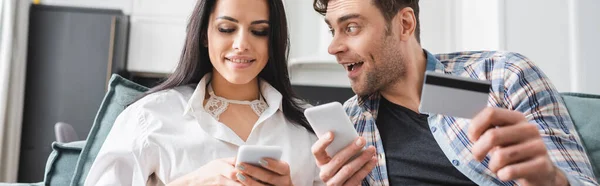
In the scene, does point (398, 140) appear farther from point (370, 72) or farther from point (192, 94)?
point (192, 94)

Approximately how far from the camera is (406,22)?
142 centimetres

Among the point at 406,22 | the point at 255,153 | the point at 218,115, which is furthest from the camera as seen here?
the point at 406,22

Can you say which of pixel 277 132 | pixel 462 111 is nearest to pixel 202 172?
pixel 277 132

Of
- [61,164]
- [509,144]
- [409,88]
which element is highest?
[409,88]

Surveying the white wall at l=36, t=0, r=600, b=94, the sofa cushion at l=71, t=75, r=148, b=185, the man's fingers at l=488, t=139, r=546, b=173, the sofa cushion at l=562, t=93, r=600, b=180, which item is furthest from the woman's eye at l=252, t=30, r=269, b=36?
the white wall at l=36, t=0, r=600, b=94

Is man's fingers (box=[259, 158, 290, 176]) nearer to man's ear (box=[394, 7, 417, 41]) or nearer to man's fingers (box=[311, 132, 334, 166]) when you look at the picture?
man's fingers (box=[311, 132, 334, 166])

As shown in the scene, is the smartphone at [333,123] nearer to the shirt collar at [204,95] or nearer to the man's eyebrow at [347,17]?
the shirt collar at [204,95]

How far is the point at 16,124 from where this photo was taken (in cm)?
309

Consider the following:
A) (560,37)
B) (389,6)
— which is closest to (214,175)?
(389,6)

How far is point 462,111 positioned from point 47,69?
3189 mm

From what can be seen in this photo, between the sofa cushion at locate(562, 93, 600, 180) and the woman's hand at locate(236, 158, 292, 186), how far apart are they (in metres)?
0.79

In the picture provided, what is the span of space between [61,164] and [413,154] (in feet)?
2.91

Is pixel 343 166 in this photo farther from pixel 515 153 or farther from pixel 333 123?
pixel 515 153

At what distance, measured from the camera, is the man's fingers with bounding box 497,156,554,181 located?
2.28 feet
